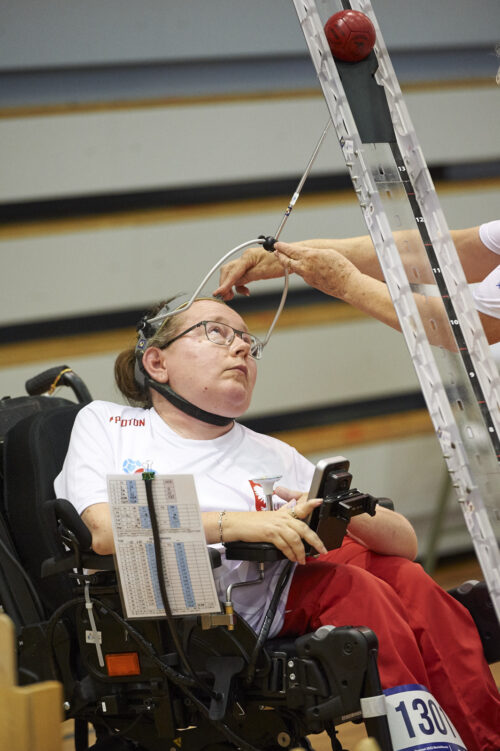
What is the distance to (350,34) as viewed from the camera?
1.79 m

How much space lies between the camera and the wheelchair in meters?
1.91

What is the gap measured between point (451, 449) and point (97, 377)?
8.70ft

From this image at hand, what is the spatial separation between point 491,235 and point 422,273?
0.75 m

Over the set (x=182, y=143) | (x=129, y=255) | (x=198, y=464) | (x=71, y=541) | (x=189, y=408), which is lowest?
(x=71, y=541)

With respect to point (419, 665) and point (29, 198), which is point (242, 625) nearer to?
point (419, 665)

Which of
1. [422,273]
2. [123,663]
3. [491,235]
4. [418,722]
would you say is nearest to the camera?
[422,273]

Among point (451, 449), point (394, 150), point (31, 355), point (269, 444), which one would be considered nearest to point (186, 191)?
point (31, 355)

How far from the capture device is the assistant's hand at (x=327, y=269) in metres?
2.10

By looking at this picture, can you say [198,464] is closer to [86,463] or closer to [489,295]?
[86,463]

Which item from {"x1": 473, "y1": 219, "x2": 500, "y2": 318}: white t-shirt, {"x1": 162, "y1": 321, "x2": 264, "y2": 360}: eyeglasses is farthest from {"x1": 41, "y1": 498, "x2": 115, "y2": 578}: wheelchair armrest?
{"x1": 473, "y1": 219, "x2": 500, "y2": 318}: white t-shirt

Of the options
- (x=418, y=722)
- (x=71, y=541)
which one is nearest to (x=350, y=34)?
(x=71, y=541)

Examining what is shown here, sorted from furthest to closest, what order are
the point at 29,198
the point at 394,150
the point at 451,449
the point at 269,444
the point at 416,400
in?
the point at 416,400 < the point at 29,198 < the point at 269,444 < the point at 394,150 < the point at 451,449

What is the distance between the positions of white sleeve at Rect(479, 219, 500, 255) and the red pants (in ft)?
2.84

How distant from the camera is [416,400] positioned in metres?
4.77
